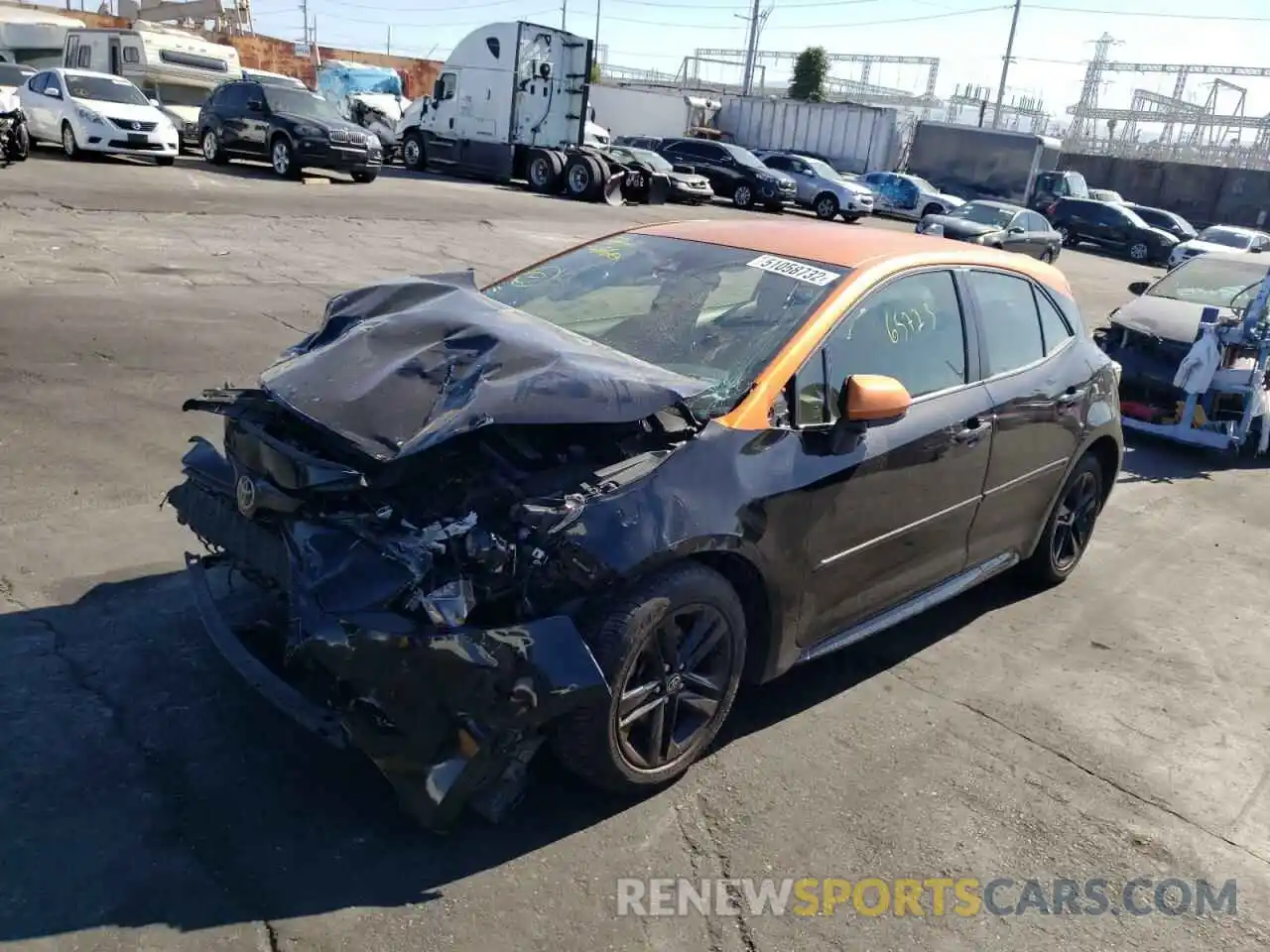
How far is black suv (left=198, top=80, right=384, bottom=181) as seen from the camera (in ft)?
64.7

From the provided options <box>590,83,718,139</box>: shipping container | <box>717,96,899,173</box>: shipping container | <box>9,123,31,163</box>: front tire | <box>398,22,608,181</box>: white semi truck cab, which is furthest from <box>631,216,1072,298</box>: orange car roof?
<box>590,83,718,139</box>: shipping container

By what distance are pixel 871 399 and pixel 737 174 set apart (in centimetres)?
2663

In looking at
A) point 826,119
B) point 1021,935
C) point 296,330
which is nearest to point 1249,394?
point 1021,935

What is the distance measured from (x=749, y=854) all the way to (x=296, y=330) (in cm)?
705

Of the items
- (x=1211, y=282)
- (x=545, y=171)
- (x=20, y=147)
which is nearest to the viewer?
(x=1211, y=282)

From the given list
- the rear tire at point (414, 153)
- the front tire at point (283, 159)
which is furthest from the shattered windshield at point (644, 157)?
the front tire at point (283, 159)

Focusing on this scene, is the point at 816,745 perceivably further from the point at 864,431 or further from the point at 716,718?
the point at 864,431

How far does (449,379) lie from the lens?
3.36 metres

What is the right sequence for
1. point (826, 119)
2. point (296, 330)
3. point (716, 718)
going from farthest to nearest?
point (826, 119) → point (296, 330) → point (716, 718)

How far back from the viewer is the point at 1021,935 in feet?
9.96

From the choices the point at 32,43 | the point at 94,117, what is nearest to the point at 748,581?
the point at 94,117

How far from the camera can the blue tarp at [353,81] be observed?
3809 cm

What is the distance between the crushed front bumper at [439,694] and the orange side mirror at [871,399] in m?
1.33

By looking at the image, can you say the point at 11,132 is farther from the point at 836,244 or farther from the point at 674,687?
the point at 674,687
